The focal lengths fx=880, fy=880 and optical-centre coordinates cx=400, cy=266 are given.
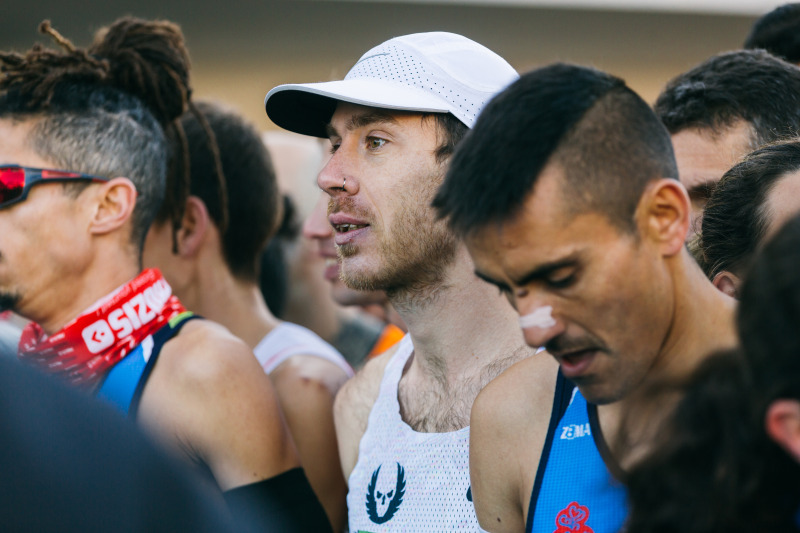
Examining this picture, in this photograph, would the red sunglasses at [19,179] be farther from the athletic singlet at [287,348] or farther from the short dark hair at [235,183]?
the athletic singlet at [287,348]

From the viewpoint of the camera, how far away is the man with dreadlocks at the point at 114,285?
2.80 metres

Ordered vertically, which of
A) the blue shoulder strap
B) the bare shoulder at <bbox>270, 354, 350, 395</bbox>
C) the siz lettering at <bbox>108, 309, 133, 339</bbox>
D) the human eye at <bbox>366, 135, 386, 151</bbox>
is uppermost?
the human eye at <bbox>366, 135, 386, 151</bbox>

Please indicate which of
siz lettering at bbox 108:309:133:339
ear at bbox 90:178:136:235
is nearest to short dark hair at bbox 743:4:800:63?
ear at bbox 90:178:136:235

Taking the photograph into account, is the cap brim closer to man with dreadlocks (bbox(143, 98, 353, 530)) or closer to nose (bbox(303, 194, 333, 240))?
man with dreadlocks (bbox(143, 98, 353, 530))

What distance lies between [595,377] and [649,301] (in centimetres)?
18

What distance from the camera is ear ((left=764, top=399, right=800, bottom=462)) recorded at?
45.2 inches

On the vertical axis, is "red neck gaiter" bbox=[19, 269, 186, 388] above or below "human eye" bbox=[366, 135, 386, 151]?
below

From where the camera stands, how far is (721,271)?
2.54m

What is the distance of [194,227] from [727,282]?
97.0 inches

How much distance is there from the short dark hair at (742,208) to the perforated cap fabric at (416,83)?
0.73m

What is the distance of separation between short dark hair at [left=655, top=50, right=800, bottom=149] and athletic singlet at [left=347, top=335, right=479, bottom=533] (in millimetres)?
1431

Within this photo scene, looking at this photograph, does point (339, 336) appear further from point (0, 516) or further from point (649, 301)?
point (0, 516)

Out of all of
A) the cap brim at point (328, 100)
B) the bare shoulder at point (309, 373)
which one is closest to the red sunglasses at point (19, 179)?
the cap brim at point (328, 100)

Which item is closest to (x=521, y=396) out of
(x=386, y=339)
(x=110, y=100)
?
(x=110, y=100)
